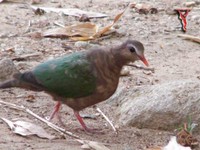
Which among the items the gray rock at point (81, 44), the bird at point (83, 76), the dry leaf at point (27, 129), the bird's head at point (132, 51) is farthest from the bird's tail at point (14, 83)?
the gray rock at point (81, 44)

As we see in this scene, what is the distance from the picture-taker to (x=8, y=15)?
7.92m

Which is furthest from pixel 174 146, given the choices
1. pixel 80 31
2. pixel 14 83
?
pixel 80 31

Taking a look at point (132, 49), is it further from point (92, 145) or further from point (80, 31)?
point (80, 31)

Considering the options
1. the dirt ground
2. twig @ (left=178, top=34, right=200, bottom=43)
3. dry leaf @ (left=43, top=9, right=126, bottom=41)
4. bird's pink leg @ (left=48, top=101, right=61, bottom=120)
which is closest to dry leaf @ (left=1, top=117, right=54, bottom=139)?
the dirt ground

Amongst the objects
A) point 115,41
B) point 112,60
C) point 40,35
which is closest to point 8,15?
point 40,35

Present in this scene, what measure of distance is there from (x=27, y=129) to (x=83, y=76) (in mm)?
512

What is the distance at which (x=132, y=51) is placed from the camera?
15.8 feet

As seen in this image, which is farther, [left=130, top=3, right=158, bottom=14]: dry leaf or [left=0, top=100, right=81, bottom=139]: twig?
[left=130, top=3, right=158, bottom=14]: dry leaf

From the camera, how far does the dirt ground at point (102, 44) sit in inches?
→ 194

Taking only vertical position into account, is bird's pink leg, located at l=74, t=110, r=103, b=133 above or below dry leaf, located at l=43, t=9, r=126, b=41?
below

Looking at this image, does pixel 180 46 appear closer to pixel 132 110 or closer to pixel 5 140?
pixel 132 110

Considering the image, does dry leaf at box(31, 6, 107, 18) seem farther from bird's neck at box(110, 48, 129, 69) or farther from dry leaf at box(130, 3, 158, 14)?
bird's neck at box(110, 48, 129, 69)

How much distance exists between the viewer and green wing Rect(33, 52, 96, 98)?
4859mm

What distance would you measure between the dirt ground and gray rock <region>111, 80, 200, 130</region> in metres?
0.07
